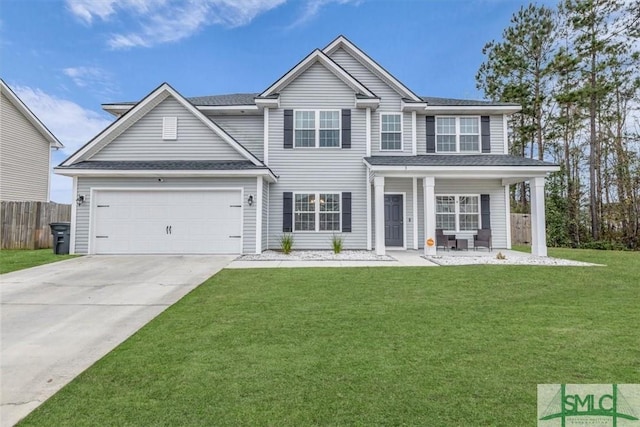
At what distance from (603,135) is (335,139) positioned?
16.1 metres

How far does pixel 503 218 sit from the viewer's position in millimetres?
14344

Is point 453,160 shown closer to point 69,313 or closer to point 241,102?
point 241,102

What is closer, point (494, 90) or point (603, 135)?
point (603, 135)

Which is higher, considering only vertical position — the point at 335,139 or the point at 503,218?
the point at 335,139

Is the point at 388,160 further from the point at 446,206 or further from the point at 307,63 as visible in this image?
the point at 307,63

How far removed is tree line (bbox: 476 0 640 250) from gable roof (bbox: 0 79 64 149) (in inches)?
1039

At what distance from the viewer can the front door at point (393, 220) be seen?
13992 mm

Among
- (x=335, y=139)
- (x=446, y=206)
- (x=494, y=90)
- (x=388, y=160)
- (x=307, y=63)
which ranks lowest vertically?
(x=446, y=206)

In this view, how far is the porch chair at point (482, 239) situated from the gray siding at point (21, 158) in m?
20.7

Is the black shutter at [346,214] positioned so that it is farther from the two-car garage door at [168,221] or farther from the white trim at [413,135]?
the two-car garage door at [168,221]

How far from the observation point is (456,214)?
14203mm

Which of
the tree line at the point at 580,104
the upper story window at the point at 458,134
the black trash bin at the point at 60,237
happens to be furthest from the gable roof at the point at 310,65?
the tree line at the point at 580,104

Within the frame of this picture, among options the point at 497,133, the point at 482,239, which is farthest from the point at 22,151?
the point at 497,133

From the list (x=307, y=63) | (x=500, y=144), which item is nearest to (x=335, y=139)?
(x=307, y=63)
